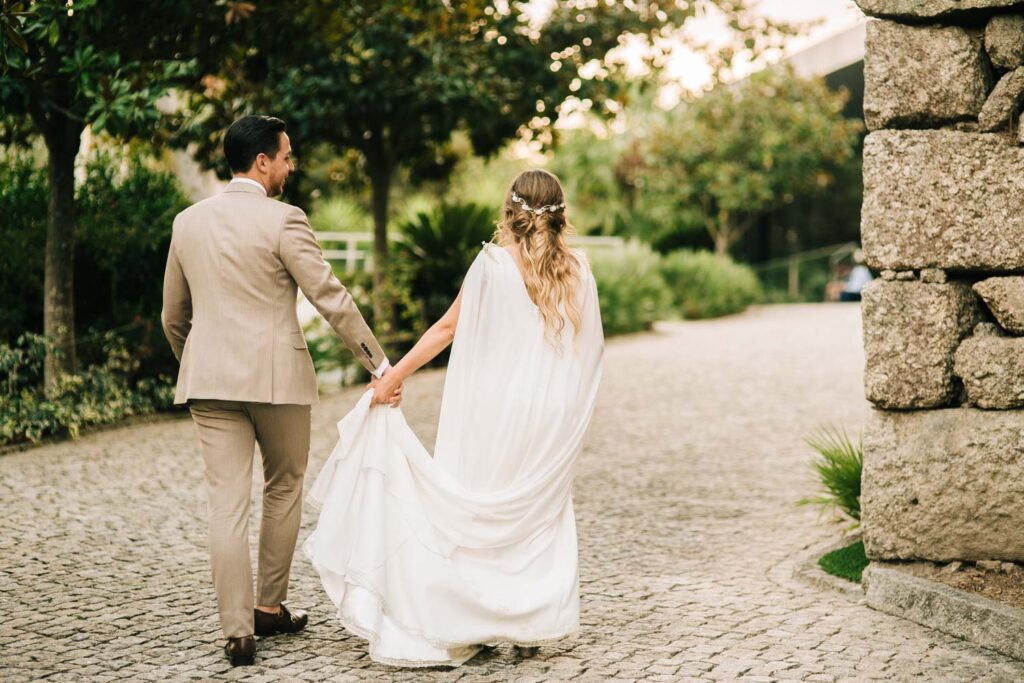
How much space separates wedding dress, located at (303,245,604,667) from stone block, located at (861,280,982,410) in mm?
1440

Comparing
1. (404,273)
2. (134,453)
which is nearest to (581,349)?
(134,453)

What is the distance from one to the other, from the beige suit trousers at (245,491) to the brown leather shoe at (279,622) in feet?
0.19

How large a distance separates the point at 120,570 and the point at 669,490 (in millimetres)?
3797

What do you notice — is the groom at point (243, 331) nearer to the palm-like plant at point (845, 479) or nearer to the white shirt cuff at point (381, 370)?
the white shirt cuff at point (381, 370)

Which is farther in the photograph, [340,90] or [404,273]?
[404,273]

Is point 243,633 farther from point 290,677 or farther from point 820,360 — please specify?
point 820,360

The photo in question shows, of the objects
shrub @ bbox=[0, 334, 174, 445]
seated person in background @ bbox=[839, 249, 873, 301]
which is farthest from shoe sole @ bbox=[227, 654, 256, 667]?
seated person in background @ bbox=[839, 249, 873, 301]

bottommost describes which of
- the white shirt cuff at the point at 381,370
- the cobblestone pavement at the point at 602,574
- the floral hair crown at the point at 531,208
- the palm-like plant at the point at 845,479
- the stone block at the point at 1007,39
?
the cobblestone pavement at the point at 602,574

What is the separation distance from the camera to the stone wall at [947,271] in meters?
5.03

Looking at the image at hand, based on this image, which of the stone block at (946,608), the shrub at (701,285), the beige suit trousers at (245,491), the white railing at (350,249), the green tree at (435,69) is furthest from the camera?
the shrub at (701,285)

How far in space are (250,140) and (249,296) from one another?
0.61 m

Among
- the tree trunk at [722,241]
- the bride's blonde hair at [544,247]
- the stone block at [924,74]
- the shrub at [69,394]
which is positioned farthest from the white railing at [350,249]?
the tree trunk at [722,241]

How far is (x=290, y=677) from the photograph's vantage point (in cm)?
424

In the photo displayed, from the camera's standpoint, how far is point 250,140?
14.7ft
